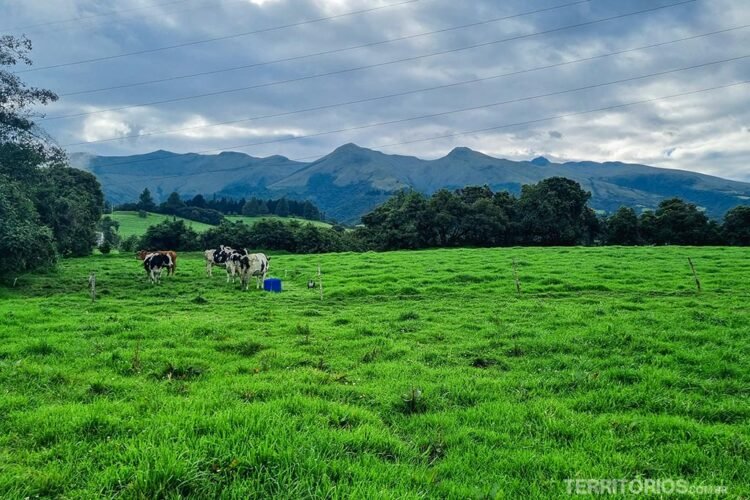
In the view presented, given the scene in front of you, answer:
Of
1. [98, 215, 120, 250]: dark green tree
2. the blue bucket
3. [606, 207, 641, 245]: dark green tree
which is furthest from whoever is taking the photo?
[98, 215, 120, 250]: dark green tree

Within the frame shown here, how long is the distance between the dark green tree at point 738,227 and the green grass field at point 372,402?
57.3 metres

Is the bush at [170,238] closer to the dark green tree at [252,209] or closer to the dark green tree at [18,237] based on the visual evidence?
the dark green tree at [18,237]

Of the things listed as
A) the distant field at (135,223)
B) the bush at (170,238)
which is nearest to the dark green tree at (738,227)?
the bush at (170,238)

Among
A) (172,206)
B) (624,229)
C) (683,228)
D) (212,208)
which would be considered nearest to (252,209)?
(212,208)

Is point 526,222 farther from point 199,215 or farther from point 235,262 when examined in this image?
point 199,215

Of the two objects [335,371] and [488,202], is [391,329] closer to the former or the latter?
[335,371]

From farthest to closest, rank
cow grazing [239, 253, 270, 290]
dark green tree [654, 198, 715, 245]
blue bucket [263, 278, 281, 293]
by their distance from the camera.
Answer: dark green tree [654, 198, 715, 245], cow grazing [239, 253, 270, 290], blue bucket [263, 278, 281, 293]

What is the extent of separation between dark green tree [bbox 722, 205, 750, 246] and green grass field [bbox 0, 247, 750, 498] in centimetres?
5728

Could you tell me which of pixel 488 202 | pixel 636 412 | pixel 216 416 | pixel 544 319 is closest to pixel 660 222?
pixel 488 202

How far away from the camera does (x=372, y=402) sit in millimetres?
6891

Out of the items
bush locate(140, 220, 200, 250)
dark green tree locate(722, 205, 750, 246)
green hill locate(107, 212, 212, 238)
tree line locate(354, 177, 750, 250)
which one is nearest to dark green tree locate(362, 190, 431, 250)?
tree line locate(354, 177, 750, 250)

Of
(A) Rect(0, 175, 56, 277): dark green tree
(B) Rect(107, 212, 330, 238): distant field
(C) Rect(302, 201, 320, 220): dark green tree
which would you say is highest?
(C) Rect(302, 201, 320, 220): dark green tree

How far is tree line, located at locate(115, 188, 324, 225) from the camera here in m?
144

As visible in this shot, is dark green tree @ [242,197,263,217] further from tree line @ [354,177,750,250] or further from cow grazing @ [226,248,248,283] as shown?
cow grazing @ [226,248,248,283]
